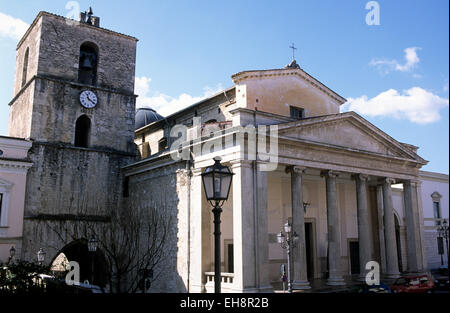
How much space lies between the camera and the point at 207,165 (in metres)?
18.7

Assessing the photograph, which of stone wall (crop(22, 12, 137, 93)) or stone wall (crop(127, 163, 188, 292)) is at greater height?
stone wall (crop(22, 12, 137, 93))

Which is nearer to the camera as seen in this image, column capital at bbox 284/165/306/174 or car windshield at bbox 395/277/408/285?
column capital at bbox 284/165/306/174

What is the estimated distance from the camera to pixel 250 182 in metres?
17.5

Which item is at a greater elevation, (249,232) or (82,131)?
(82,131)

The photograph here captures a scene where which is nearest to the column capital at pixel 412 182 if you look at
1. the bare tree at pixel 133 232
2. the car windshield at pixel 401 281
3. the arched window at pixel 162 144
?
the car windshield at pixel 401 281

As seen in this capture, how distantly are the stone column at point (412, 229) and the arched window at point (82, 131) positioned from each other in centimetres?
1823

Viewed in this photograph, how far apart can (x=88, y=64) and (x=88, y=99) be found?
94.3 inches

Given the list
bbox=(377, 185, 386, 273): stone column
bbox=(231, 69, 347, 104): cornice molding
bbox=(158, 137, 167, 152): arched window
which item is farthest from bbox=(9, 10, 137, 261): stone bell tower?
bbox=(377, 185, 386, 273): stone column

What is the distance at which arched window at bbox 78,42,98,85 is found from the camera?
26.2 meters

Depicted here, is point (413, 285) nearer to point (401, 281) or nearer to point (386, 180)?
point (401, 281)

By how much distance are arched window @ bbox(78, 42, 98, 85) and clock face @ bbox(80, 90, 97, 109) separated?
3.76 ft

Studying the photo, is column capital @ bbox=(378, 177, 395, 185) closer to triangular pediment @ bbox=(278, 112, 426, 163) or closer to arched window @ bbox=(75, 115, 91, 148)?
triangular pediment @ bbox=(278, 112, 426, 163)

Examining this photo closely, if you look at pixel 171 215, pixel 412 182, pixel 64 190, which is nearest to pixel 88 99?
pixel 64 190
